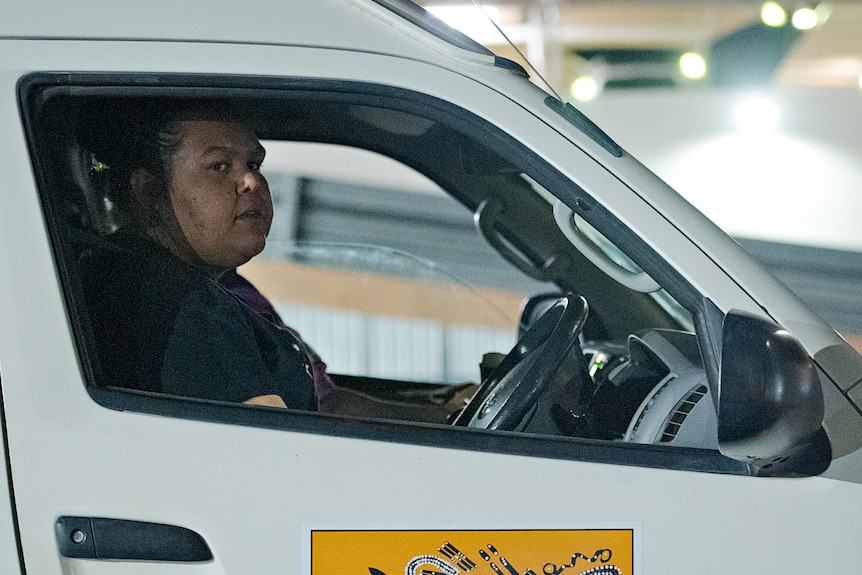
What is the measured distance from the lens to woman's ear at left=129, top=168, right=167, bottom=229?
1595 mm

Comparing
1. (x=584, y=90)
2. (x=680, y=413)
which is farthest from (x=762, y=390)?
(x=584, y=90)

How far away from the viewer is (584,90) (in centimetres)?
745

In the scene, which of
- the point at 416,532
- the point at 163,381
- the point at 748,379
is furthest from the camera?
the point at 163,381

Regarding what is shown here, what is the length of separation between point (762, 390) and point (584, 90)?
259 inches

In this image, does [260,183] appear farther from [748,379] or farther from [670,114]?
[670,114]

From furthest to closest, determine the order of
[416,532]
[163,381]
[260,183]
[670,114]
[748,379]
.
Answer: [670,114]
[260,183]
[163,381]
[416,532]
[748,379]

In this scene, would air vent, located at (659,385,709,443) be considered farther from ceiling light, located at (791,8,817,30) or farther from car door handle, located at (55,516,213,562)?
ceiling light, located at (791,8,817,30)

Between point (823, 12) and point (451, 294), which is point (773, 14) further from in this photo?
point (451, 294)

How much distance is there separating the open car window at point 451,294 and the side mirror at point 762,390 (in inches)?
5.8

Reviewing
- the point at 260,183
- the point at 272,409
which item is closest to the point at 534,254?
the point at 260,183

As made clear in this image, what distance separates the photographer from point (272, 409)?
1.32 meters

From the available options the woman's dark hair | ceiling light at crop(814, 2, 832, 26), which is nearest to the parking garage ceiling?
ceiling light at crop(814, 2, 832, 26)

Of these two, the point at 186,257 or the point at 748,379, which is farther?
the point at 186,257

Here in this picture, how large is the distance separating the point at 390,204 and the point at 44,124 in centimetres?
585
